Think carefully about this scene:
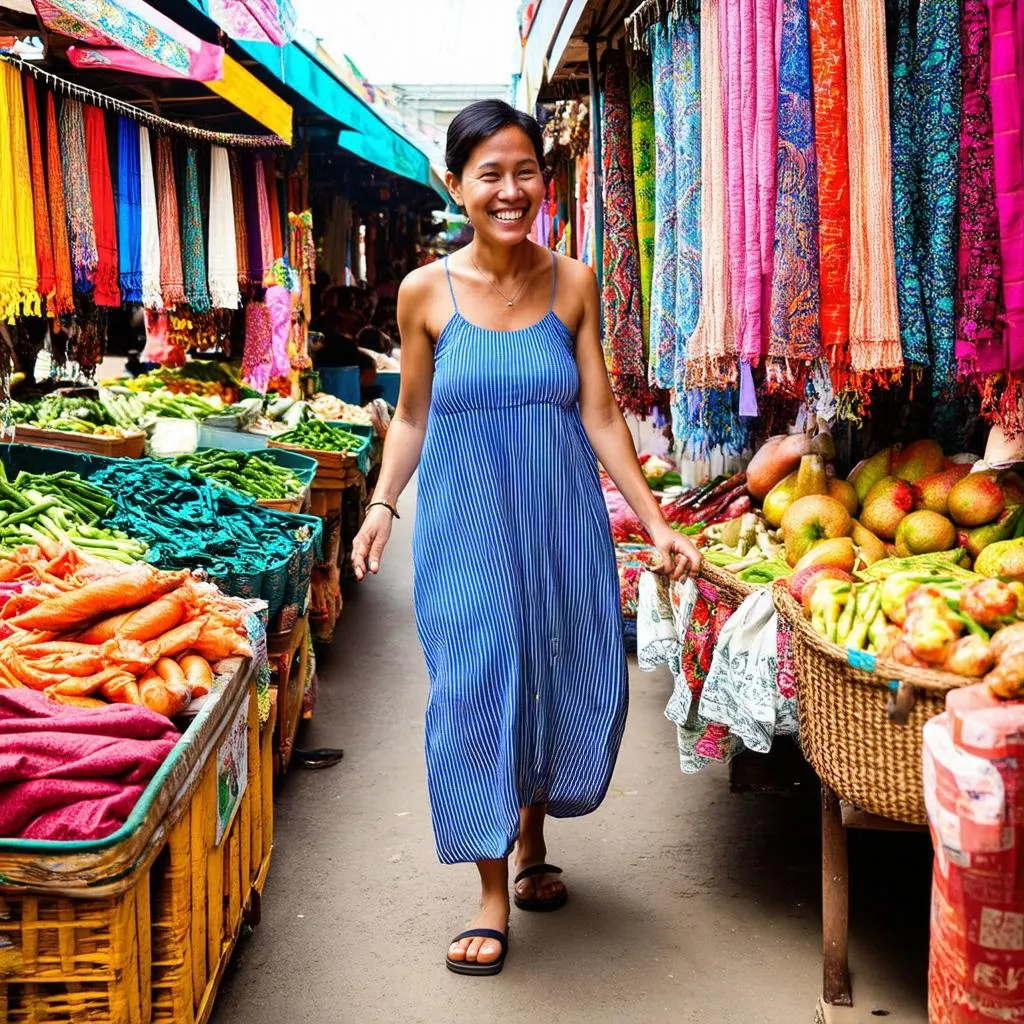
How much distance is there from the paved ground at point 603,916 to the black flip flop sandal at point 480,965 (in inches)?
1.2

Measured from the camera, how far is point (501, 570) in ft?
10.1

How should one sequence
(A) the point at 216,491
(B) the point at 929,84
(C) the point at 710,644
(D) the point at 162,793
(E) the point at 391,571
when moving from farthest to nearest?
(E) the point at 391,571, (A) the point at 216,491, (C) the point at 710,644, (B) the point at 929,84, (D) the point at 162,793

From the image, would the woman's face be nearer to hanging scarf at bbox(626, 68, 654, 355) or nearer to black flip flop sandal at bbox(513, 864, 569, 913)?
hanging scarf at bbox(626, 68, 654, 355)

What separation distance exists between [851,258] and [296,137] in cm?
751

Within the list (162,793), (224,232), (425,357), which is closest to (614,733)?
(425,357)

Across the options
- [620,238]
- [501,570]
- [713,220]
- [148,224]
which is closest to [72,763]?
[501,570]

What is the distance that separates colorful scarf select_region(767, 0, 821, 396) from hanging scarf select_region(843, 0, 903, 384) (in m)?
0.10

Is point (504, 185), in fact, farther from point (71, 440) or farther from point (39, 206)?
point (71, 440)

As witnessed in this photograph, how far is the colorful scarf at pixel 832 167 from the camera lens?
3.05 metres

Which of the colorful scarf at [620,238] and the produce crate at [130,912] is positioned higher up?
the colorful scarf at [620,238]

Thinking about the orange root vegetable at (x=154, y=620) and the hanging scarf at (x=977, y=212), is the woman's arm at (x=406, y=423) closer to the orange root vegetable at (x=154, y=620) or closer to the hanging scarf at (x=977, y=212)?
the orange root vegetable at (x=154, y=620)

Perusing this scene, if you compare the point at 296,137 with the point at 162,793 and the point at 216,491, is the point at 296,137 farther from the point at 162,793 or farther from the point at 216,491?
the point at 162,793

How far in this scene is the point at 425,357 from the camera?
10.8 feet

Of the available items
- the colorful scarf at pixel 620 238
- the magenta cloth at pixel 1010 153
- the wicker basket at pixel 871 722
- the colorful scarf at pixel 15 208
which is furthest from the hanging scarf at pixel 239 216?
the wicker basket at pixel 871 722
